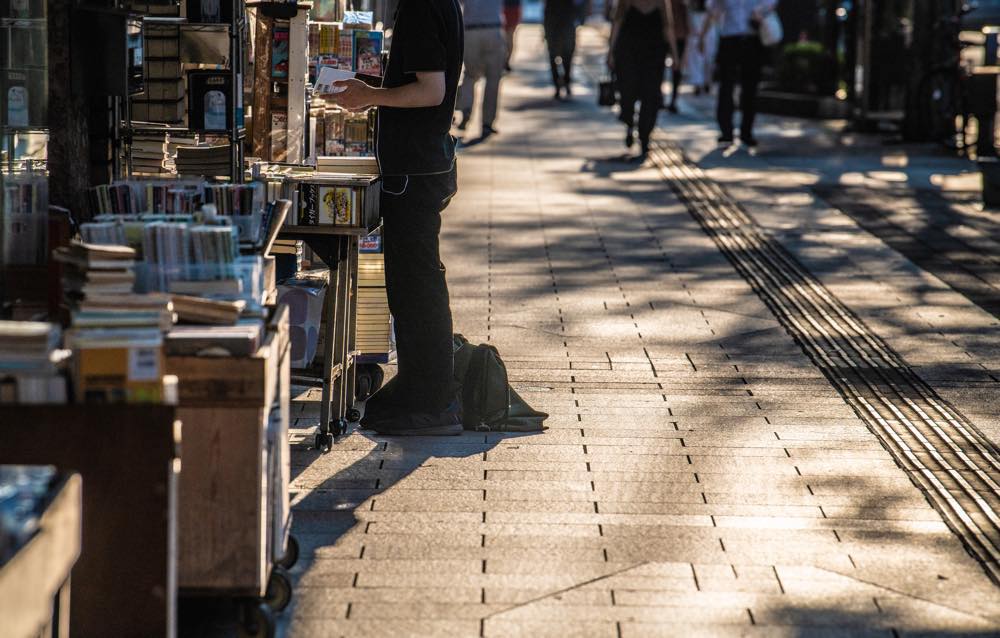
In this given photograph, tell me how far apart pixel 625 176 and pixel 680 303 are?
5.82 metres

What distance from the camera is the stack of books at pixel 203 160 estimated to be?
6305 millimetres

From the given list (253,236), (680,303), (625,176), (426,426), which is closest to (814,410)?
(426,426)

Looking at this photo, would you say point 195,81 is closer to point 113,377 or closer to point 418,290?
point 418,290

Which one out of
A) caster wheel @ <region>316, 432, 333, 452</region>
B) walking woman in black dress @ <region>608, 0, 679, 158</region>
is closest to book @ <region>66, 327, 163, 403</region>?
caster wheel @ <region>316, 432, 333, 452</region>

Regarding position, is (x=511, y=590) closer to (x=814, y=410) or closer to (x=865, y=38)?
(x=814, y=410)

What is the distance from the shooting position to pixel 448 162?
6.11 metres

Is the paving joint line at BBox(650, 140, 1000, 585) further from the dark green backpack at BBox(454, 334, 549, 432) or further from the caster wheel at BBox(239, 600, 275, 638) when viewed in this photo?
the caster wheel at BBox(239, 600, 275, 638)

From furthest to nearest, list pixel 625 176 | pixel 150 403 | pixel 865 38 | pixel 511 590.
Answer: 1. pixel 865 38
2. pixel 625 176
3. pixel 511 590
4. pixel 150 403

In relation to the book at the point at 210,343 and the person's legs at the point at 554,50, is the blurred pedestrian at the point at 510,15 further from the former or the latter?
the book at the point at 210,343

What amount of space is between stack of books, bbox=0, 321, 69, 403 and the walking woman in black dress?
1226 centimetres

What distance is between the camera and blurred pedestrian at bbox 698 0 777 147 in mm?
16625

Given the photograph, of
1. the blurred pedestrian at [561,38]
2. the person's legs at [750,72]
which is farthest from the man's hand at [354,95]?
the blurred pedestrian at [561,38]

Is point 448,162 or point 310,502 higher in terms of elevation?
point 448,162

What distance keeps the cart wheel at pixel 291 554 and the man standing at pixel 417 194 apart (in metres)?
1.56
